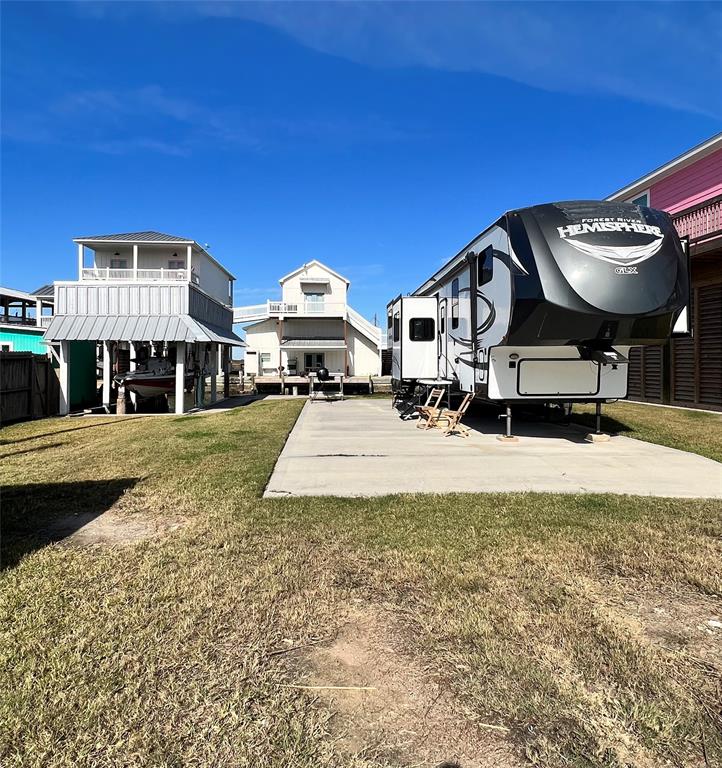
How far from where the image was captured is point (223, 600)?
115 inches

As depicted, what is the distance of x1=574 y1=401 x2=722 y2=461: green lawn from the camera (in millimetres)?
8150

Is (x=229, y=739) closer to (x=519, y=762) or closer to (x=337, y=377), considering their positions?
(x=519, y=762)

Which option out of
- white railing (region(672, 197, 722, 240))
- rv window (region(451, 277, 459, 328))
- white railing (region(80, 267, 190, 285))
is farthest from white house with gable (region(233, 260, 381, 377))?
white railing (region(672, 197, 722, 240))

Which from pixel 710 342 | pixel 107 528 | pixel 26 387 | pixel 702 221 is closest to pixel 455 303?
pixel 710 342

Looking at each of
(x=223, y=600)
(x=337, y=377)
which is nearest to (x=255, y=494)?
(x=223, y=600)

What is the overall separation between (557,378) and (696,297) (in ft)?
25.4

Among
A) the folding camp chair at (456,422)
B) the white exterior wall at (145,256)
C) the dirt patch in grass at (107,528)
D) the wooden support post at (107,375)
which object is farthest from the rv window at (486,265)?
the white exterior wall at (145,256)

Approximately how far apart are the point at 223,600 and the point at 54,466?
513 cm

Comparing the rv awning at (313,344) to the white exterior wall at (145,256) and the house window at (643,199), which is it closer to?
the white exterior wall at (145,256)

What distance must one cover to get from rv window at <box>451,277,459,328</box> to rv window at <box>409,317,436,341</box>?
5.25 ft

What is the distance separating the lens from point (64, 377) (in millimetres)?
14203

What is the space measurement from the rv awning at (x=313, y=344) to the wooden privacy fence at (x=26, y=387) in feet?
53.9

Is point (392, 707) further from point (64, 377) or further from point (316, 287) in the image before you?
point (316, 287)

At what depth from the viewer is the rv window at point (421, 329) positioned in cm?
1242
